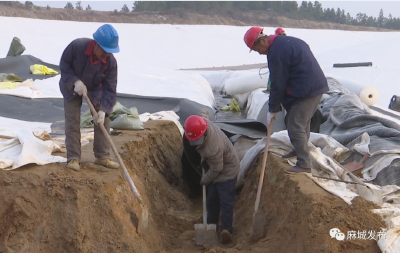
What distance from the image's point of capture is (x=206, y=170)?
16.0 ft

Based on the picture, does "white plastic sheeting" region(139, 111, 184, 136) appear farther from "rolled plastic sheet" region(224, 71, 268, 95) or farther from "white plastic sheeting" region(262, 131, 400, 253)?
"rolled plastic sheet" region(224, 71, 268, 95)

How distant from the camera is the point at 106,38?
3.62 metres

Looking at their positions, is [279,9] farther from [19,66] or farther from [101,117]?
[101,117]

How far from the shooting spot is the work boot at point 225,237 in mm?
4461

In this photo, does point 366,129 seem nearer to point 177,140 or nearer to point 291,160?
point 291,160

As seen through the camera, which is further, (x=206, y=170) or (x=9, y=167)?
(x=206, y=170)

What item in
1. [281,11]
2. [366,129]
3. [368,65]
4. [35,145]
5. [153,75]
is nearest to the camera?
[35,145]

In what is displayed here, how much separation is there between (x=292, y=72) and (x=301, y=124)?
523 millimetres

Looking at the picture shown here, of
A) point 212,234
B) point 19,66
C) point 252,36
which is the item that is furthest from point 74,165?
point 19,66

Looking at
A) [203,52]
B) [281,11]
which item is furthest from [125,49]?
[281,11]

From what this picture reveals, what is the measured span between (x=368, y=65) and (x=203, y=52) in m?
9.89

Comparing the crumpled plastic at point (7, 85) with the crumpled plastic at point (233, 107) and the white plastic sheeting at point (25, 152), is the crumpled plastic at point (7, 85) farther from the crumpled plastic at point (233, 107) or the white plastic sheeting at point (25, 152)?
the crumpled plastic at point (233, 107)

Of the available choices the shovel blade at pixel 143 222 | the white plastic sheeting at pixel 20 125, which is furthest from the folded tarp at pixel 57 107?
the shovel blade at pixel 143 222

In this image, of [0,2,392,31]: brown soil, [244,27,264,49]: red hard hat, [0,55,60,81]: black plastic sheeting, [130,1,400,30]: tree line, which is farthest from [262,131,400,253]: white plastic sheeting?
[130,1,400,30]: tree line
